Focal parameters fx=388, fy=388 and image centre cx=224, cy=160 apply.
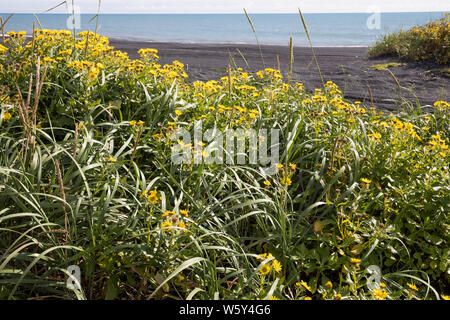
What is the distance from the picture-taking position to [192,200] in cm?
209

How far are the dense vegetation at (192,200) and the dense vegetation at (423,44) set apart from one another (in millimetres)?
7773

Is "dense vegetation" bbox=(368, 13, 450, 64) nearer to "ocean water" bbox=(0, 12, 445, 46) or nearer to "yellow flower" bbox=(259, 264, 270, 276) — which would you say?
"ocean water" bbox=(0, 12, 445, 46)

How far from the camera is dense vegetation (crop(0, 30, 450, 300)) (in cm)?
187

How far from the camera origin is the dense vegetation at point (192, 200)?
187 centimetres

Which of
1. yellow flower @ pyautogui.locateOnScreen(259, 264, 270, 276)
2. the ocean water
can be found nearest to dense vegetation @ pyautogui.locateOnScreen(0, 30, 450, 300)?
yellow flower @ pyautogui.locateOnScreen(259, 264, 270, 276)

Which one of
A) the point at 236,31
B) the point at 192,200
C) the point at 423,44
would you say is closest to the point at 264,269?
the point at 192,200

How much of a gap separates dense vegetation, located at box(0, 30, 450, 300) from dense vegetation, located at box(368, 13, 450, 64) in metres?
7.77

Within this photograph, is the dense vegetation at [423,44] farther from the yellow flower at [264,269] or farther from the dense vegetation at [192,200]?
the yellow flower at [264,269]

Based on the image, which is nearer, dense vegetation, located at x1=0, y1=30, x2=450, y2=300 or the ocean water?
dense vegetation, located at x1=0, y1=30, x2=450, y2=300

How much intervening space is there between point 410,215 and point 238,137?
1.25m

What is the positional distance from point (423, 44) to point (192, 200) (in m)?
10.8

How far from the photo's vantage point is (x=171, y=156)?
8.02 ft

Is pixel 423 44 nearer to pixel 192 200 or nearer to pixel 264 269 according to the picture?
pixel 192 200

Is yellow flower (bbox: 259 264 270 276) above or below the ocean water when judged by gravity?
below
